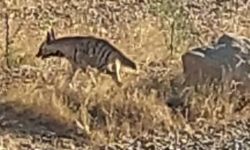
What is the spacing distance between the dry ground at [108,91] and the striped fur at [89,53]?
0.09m

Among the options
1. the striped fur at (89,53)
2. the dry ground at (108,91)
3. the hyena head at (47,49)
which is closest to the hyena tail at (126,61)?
the striped fur at (89,53)

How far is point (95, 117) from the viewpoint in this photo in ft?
16.8

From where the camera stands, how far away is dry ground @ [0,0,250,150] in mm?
5016

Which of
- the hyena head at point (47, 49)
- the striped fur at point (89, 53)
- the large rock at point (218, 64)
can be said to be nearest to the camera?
the large rock at point (218, 64)

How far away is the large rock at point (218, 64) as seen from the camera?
528 centimetres

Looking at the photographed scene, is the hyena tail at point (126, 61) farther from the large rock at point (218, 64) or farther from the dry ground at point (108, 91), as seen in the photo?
the large rock at point (218, 64)

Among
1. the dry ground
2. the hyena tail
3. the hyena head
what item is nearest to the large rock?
the dry ground

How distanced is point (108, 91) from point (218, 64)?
64cm

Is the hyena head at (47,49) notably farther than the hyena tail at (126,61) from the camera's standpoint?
Yes

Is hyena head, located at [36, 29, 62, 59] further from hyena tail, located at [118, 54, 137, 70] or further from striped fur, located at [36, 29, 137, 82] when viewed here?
hyena tail, located at [118, 54, 137, 70]

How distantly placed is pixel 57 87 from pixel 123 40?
998 millimetres

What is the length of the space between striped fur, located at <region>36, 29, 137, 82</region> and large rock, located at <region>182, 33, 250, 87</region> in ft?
1.16

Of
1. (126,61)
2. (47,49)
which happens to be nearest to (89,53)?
(126,61)

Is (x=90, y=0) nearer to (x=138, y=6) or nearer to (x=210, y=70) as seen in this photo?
(x=138, y=6)
